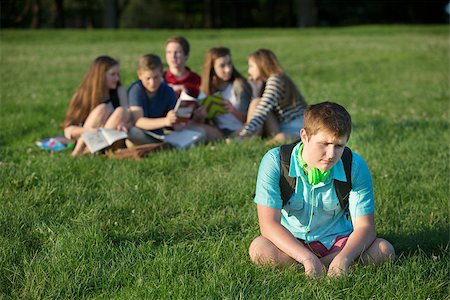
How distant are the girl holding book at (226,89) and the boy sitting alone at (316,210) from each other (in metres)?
4.03

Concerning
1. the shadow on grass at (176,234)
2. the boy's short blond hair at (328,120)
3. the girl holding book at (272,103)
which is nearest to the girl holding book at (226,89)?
the girl holding book at (272,103)

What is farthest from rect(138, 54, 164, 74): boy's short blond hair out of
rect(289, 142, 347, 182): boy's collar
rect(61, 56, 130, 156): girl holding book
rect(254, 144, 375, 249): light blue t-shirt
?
rect(289, 142, 347, 182): boy's collar

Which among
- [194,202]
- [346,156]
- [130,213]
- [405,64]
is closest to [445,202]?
[346,156]

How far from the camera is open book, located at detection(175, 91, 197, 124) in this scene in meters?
6.97

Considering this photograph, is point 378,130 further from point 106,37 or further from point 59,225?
point 106,37

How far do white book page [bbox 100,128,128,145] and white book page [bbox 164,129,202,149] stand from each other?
1.79 ft

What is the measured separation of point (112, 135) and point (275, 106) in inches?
87.6

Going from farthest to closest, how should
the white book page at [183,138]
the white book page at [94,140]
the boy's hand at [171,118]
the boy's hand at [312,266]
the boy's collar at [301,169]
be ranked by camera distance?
1. the white book page at [183,138]
2. the boy's hand at [171,118]
3. the white book page at [94,140]
4. the boy's collar at [301,169]
5. the boy's hand at [312,266]

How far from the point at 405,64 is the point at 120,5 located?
157 feet

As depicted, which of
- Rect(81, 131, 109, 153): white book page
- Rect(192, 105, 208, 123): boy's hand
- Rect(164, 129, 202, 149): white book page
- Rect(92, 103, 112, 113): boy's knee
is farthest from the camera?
Rect(192, 105, 208, 123): boy's hand

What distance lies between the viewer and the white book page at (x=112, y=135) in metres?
6.82

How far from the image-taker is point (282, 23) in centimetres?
6225

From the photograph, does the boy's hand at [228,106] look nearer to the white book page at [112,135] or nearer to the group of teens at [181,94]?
the group of teens at [181,94]

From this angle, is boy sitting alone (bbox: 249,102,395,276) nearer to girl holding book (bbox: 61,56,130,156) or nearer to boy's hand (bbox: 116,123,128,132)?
boy's hand (bbox: 116,123,128,132)
